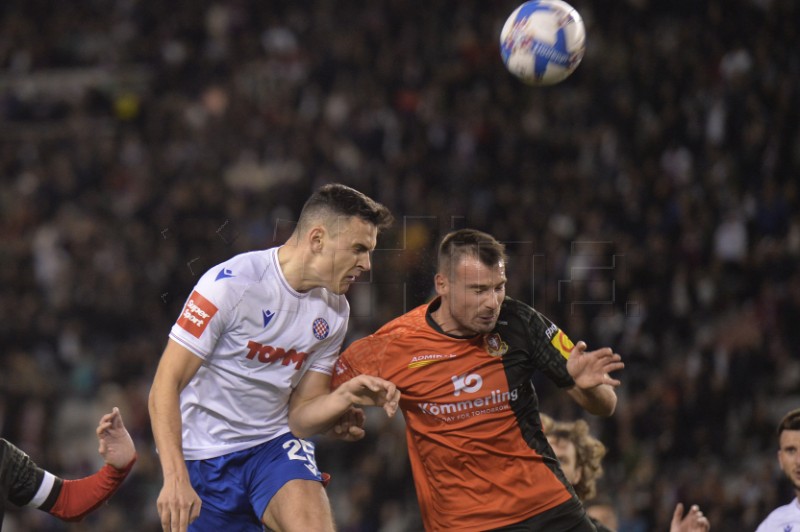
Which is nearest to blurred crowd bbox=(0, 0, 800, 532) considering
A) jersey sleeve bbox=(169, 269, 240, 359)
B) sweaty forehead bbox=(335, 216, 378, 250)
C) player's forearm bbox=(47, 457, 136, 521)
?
sweaty forehead bbox=(335, 216, 378, 250)

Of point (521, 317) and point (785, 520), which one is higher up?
point (521, 317)

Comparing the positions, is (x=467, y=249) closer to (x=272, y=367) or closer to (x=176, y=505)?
(x=272, y=367)

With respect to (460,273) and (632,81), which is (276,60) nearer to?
(632,81)

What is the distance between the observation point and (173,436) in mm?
4621

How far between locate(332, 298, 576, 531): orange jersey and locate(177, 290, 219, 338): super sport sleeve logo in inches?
33.4

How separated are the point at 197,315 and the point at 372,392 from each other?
2.97 ft

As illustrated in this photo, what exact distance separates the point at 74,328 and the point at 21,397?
1.38 metres

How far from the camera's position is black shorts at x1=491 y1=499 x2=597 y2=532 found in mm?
4930

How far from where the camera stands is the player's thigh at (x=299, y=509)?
493cm

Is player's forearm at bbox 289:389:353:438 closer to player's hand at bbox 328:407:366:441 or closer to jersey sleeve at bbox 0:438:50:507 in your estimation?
player's hand at bbox 328:407:366:441

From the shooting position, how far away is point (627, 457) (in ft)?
33.0

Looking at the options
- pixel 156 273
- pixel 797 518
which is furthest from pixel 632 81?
pixel 797 518

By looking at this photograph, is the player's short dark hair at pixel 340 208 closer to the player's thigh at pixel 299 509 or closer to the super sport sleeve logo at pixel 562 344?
the super sport sleeve logo at pixel 562 344

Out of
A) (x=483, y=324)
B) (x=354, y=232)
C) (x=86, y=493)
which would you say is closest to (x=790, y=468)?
(x=483, y=324)
